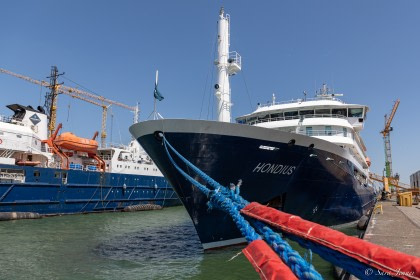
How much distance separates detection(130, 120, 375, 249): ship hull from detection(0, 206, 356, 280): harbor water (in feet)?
4.21

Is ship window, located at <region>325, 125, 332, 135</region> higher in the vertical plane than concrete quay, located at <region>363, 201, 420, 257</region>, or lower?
higher

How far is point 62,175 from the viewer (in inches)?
1105

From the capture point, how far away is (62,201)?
2761 cm

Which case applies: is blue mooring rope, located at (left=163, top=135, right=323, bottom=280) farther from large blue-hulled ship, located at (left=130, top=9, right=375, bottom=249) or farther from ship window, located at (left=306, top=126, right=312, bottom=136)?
ship window, located at (left=306, top=126, right=312, bottom=136)

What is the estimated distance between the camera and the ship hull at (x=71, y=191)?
983 inches

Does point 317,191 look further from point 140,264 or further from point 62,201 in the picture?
point 62,201

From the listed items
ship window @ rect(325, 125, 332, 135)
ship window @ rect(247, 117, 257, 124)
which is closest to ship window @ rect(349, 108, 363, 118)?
ship window @ rect(325, 125, 332, 135)

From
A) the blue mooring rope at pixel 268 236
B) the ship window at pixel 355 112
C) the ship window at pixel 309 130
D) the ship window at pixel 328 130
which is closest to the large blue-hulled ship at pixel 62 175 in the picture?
the ship window at pixel 309 130

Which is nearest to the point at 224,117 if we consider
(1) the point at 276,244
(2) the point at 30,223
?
(1) the point at 276,244

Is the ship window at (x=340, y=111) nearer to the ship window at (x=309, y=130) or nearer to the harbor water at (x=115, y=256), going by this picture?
the ship window at (x=309, y=130)

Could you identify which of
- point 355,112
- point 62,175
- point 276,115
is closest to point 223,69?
point 276,115

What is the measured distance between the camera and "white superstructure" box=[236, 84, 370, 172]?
17.6 m

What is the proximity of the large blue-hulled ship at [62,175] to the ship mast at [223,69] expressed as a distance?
1873 centimetres

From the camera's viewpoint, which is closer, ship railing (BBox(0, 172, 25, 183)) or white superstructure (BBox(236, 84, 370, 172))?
white superstructure (BBox(236, 84, 370, 172))
